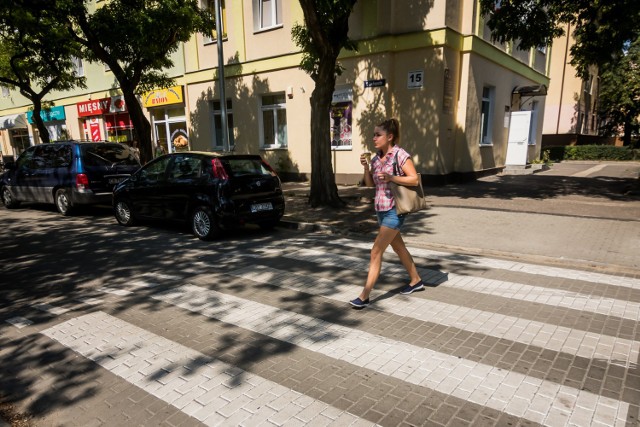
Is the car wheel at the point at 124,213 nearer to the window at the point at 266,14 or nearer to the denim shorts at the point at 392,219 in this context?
the denim shorts at the point at 392,219

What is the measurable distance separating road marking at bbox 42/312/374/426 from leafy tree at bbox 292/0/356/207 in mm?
6774

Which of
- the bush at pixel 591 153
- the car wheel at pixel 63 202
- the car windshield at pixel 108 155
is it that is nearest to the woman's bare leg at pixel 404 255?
the car windshield at pixel 108 155

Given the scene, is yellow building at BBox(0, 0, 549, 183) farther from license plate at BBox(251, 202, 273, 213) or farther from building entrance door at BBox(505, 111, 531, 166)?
license plate at BBox(251, 202, 273, 213)

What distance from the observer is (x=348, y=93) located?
567 inches

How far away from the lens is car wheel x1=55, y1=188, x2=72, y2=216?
10234mm

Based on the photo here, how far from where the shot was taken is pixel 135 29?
12008mm

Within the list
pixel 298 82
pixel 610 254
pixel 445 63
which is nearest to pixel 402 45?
pixel 445 63

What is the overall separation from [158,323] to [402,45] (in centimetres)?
1183

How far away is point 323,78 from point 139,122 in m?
6.94

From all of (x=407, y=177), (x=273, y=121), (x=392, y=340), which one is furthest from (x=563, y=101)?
(x=392, y=340)

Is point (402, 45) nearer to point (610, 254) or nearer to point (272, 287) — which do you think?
point (610, 254)

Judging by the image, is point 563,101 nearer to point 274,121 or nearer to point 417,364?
point 274,121

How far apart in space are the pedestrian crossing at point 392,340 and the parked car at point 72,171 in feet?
18.1

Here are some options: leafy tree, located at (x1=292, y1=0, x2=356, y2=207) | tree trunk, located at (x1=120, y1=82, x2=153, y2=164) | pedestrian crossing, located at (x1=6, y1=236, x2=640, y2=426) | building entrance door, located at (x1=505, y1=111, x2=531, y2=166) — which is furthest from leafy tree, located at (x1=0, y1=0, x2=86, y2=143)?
building entrance door, located at (x1=505, y1=111, x2=531, y2=166)
